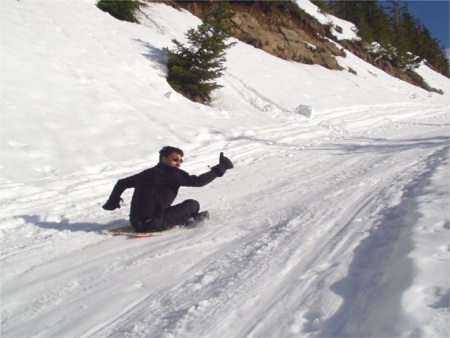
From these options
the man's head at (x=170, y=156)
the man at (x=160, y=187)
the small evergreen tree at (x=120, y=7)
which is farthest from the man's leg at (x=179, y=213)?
the small evergreen tree at (x=120, y=7)

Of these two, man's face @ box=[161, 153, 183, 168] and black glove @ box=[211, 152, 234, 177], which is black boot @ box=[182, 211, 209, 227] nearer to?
black glove @ box=[211, 152, 234, 177]

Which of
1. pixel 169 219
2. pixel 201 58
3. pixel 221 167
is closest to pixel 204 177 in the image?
pixel 221 167

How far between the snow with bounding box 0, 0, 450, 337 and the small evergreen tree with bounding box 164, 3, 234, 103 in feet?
2.33

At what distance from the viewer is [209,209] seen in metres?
5.37

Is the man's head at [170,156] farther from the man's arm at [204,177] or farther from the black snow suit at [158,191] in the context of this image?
the man's arm at [204,177]

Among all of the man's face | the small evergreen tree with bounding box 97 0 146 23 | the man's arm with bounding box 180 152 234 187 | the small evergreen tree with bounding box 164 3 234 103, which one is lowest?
the man's arm with bounding box 180 152 234 187

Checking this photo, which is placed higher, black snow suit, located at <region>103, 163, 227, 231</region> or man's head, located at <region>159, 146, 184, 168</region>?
man's head, located at <region>159, 146, 184, 168</region>

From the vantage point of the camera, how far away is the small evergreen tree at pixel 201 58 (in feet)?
40.7

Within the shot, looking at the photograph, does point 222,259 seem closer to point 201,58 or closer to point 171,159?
point 171,159

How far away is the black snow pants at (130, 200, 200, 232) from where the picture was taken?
4.39m

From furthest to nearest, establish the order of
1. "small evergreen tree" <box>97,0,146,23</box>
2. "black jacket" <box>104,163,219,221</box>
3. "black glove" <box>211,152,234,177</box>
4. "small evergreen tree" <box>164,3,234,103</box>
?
"small evergreen tree" <box>97,0,146,23</box> → "small evergreen tree" <box>164,3,234,103</box> → "black glove" <box>211,152,234,177</box> → "black jacket" <box>104,163,219,221</box>

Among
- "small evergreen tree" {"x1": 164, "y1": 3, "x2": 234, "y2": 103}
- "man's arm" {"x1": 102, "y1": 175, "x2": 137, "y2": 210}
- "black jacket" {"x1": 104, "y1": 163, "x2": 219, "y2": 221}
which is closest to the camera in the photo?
"black jacket" {"x1": 104, "y1": 163, "x2": 219, "y2": 221}

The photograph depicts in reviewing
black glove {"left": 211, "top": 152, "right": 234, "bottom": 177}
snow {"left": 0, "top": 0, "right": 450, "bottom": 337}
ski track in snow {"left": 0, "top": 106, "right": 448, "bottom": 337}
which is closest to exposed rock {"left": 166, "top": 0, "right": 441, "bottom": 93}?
snow {"left": 0, "top": 0, "right": 450, "bottom": 337}

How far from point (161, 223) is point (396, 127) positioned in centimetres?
1017
